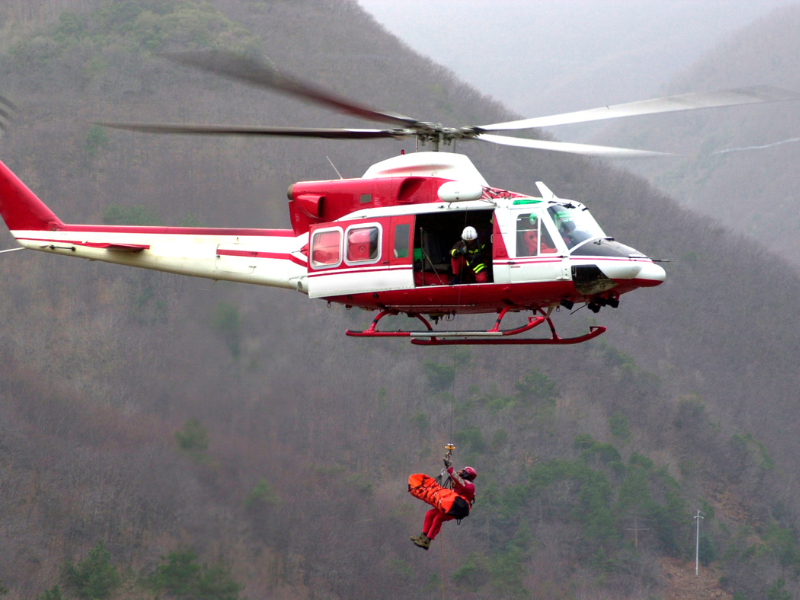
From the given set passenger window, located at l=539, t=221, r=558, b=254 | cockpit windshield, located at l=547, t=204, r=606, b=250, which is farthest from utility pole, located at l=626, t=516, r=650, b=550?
passenger window, located at l=539, t=221, r=558, b=254

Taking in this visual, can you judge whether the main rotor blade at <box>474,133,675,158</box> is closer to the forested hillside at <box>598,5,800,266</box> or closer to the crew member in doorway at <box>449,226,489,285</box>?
the crew member in doorway at <box>449,226,489,285</box>

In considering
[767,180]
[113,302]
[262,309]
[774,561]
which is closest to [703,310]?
[774,561]

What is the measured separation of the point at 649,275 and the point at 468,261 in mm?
2390

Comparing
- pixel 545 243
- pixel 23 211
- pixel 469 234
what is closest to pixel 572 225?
pixel 545 243

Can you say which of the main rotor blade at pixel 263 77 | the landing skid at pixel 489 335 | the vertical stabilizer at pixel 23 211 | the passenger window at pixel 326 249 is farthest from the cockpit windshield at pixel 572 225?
the vertical stabilizer at pixel 23 211

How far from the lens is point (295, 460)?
32844 millimetres

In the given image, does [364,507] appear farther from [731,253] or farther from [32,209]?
[731,253]

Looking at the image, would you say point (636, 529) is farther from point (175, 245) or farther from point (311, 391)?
point (175, 245)

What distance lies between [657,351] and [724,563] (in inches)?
612

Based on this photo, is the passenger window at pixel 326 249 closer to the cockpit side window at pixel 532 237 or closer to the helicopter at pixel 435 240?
the helicopter at pixel 435 240

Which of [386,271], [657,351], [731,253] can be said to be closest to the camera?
[386,271]

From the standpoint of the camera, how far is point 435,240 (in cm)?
1441

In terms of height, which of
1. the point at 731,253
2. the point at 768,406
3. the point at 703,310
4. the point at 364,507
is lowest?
the point at 364,507

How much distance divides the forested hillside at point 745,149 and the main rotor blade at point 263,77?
71.8 m
